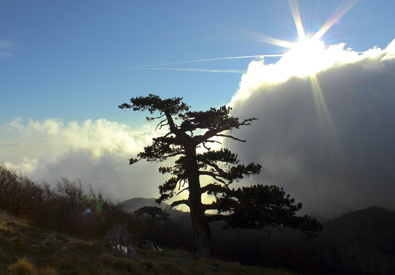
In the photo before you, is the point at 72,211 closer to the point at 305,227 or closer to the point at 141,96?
the point at 141,96

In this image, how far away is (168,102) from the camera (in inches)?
752

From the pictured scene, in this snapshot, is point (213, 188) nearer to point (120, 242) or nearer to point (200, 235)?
point (200, 235)

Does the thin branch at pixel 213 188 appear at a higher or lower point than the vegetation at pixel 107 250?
higher

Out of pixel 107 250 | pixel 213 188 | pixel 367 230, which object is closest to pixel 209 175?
pixel 213 188

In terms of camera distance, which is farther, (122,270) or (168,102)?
(168,102)

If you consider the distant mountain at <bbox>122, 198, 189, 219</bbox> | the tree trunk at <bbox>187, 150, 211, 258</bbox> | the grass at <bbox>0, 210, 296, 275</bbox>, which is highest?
the distant mountain at <bbox>122, 198, 189, 219</bbox>

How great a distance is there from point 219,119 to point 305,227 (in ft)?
30.5

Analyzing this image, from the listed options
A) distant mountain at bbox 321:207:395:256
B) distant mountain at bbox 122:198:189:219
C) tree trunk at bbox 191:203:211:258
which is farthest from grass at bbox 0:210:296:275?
distant mountain at bbox 321:207:395:256

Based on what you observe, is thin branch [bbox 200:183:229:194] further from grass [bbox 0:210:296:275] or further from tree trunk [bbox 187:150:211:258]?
grass [bbox 0:210:296:275]

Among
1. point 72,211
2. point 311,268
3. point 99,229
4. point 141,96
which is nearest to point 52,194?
point 72,211

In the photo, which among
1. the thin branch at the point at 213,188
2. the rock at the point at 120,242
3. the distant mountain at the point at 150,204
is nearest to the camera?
the rock at the point at 120,242

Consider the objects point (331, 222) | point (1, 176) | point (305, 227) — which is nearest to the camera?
point (305, 227)

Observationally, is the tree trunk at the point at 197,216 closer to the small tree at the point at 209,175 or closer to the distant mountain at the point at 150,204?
the small tree at the point at 209,175

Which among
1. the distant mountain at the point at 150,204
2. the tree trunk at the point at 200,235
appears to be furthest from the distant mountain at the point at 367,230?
the tree trunk at the point at 200,235
